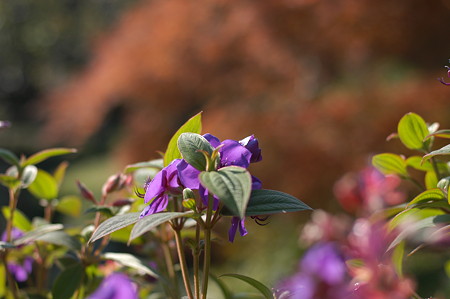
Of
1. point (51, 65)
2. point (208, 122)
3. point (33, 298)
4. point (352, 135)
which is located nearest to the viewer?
point (33, 298)

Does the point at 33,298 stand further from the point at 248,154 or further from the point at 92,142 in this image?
the point at 92,142

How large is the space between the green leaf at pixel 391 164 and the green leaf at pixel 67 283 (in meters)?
0.29

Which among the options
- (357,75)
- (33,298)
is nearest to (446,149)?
(33,298)

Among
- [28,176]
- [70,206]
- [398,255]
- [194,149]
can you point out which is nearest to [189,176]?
[194,149]

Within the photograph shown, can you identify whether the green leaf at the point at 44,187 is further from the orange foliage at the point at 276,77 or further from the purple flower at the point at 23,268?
the orange foliage at the point at 276,77

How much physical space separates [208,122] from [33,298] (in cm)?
231

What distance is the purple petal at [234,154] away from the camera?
0.37 m

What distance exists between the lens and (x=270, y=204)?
35 centimetres

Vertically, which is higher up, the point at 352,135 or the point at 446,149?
the point at 446,149

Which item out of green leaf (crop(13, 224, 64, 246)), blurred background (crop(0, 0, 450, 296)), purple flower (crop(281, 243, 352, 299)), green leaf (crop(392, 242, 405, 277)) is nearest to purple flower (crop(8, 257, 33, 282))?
green leaf (crop(13, 224, 64, 246))

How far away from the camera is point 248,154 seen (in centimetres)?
38

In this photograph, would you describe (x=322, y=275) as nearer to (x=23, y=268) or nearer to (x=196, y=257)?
(x=196, y=257)

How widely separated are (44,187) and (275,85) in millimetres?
2231

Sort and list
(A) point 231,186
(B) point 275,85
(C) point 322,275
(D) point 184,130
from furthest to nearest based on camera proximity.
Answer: (B) point 275,85
(D) point 184,130
(A) point 231,186
(C) point 322,275
